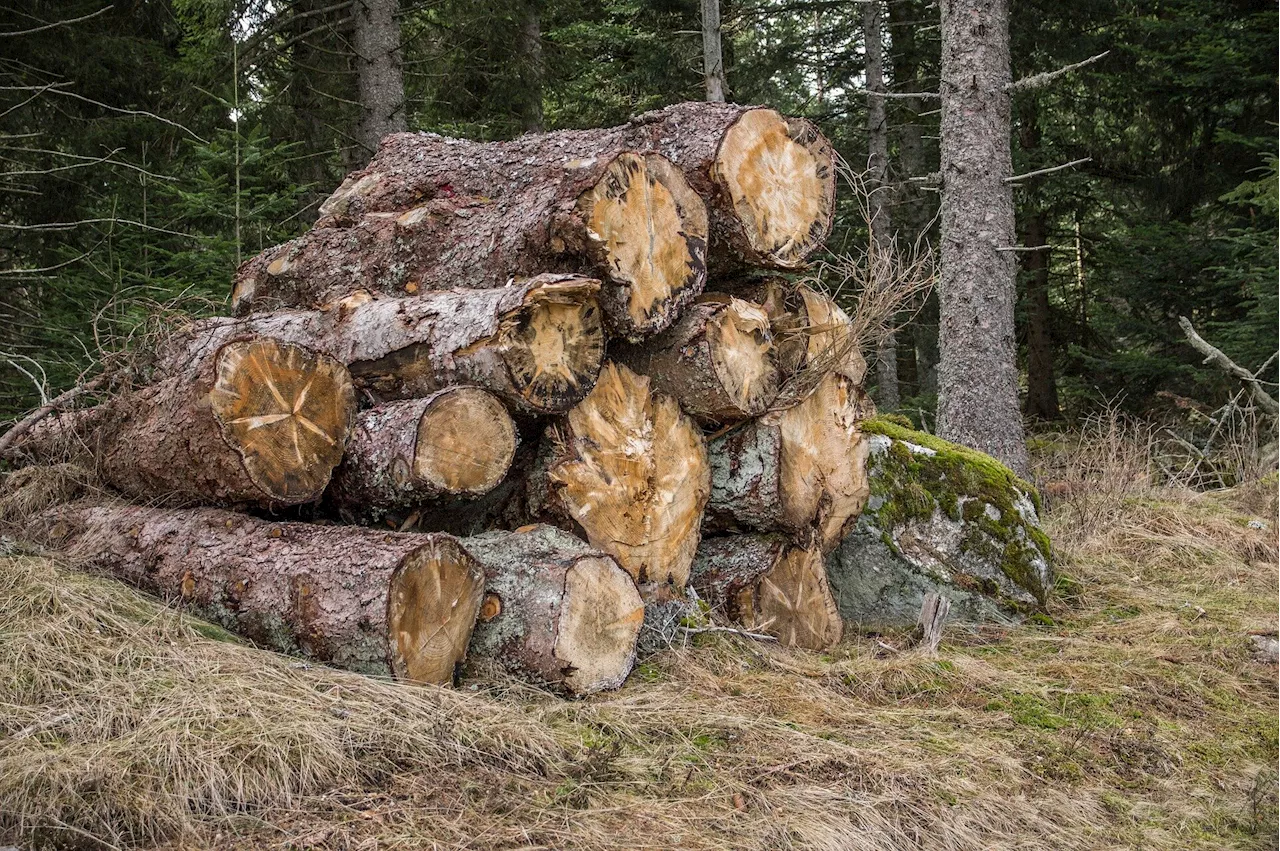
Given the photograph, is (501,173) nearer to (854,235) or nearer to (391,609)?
(391,609)

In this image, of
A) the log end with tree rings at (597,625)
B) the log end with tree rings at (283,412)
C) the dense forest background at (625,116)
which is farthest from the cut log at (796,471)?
the dense forest background at (625,116)

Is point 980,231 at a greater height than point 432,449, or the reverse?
point 980,231

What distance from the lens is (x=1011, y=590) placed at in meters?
5.63

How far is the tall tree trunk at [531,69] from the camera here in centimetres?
1343

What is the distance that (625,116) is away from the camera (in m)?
13.3

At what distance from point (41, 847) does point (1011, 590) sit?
4.70 metres

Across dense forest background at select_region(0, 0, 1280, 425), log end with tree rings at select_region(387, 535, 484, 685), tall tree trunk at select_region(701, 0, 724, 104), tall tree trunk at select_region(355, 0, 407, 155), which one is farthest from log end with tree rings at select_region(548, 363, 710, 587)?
tall tree trunk at select_region(701, 0, 724, 104)

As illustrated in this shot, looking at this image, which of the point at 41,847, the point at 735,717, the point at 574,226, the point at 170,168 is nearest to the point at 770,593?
the point at 735,717

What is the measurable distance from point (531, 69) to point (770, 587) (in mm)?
10323

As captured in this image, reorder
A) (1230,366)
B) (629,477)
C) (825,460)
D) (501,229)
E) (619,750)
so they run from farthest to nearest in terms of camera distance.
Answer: (1230,366) < (825,460) < (501,229) < (629,477) < (619,750)

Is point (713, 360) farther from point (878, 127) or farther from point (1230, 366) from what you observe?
point (878, 127)

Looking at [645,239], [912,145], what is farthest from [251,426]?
[912,145]

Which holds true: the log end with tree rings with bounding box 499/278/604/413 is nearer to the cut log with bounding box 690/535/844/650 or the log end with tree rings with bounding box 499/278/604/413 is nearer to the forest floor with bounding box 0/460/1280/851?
the forest floor with bounding box 0/460/1280/851

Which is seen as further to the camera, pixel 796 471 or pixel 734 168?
pixel 796 471
